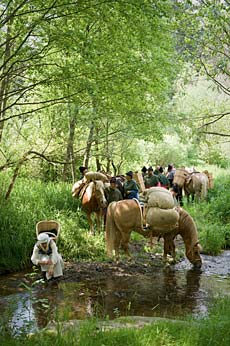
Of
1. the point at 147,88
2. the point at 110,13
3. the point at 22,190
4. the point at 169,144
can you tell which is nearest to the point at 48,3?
the point at 110,13

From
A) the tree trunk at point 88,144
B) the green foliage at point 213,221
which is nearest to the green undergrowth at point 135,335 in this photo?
the green foliage at point 213,221

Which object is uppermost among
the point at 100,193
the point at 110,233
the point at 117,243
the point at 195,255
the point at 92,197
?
the point at 100,193

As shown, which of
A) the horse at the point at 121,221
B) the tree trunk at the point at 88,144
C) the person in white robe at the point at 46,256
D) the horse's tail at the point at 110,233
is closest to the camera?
the person in white robe at the point at 46,256

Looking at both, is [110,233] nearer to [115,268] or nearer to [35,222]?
[115,268]

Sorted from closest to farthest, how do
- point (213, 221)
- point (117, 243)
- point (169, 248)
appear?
1. point (117, 243)
2. point (169, 248)
3. point (213, 221)

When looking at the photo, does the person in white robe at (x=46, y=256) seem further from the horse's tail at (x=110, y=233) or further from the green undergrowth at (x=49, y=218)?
the horse's tail at (x=110, y=233)

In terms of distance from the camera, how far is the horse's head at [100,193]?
1223 cm

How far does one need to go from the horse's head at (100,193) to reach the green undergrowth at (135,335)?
254 inches

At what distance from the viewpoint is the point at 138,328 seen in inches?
229

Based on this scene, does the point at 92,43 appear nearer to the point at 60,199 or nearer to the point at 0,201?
the point at 0,201

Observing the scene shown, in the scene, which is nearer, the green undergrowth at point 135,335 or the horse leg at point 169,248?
the green undergrowth at point 135,335

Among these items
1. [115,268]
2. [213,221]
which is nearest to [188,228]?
[115,268]

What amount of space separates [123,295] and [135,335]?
11.8 ft

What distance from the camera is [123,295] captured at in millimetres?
8898
